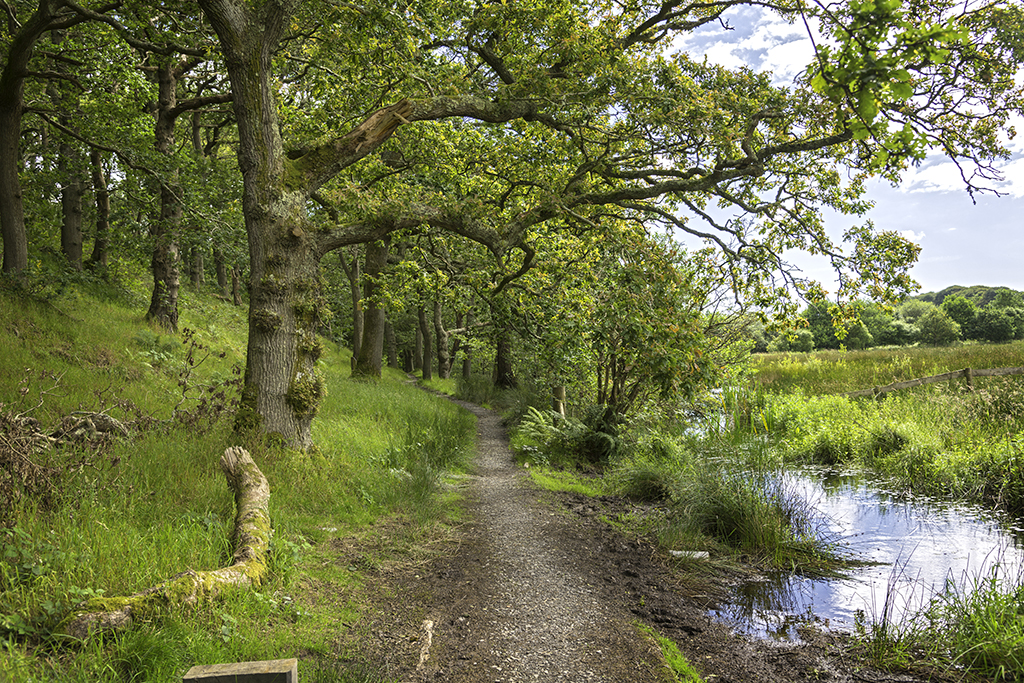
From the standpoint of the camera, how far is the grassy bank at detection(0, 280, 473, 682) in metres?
3.03

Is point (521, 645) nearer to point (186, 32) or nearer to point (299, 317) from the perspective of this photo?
point (299, 317)

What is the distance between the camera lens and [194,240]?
10883 millimetres

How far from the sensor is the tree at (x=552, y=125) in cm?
722

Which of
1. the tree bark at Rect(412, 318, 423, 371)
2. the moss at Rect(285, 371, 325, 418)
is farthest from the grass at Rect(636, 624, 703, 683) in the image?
the tree bark at Rect(412, 318, 423, 371)

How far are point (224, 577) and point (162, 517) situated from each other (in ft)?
3.93

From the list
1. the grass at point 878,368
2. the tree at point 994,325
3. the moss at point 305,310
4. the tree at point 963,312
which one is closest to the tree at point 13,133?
the moss at point 305,310

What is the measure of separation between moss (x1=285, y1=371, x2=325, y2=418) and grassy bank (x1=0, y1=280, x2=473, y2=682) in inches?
25.7

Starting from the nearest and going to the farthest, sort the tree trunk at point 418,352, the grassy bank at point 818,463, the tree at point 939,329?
the grassy bank at point 818,463
the tree trunk at point 418,352
the tree at point 939,329

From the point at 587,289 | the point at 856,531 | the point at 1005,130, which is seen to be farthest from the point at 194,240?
the point at 1005,130

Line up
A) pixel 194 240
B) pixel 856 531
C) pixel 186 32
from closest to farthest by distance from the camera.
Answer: pixel 856 531 → pixel 186 32 → pixel 194 240

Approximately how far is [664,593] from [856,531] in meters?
3.91

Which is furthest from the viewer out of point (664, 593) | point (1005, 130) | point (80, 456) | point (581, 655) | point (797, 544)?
point (1005, 130)

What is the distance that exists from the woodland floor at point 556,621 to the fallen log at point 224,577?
3.10ft

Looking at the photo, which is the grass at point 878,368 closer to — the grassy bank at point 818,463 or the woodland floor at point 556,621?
the grassy bank at point 818,463
